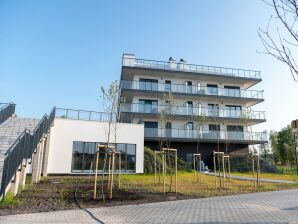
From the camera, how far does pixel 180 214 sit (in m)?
7.26

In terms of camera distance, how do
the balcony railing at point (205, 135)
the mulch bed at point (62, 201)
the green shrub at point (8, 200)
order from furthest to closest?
the balcony railing at point (205, 135) → the green shrub at point (8, 200) → the mulch bed at point (62, 201)

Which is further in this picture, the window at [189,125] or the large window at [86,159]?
the window at [189,125]

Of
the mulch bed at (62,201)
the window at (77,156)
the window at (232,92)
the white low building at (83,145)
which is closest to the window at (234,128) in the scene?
the window at (232,92)

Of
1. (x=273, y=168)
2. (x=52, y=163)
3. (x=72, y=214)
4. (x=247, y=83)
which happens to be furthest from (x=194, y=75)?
(x=72, y=214)

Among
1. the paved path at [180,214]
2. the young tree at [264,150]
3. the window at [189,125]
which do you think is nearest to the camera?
the paved path at [180,214]

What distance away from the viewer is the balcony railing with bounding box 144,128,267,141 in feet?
94.1

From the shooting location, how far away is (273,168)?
3078 centimetres

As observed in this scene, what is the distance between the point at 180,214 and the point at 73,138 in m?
15.7

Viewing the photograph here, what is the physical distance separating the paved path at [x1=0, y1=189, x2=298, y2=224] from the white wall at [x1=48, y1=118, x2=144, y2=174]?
13.7m

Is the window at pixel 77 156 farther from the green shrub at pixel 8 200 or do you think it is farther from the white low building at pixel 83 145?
the green shrub at pixel 8 200

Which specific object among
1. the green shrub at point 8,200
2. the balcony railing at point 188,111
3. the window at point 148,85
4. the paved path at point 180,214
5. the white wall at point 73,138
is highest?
the window at point 148,85

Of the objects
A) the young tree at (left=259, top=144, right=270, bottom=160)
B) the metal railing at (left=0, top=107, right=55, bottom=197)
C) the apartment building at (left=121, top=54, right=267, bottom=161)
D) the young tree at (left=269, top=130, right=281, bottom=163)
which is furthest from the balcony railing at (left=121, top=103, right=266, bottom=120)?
the young tree at (left=259, top=144, right=270, bottom=160)

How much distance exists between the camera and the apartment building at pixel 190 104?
29.8m

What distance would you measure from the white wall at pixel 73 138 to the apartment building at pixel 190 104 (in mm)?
5364
